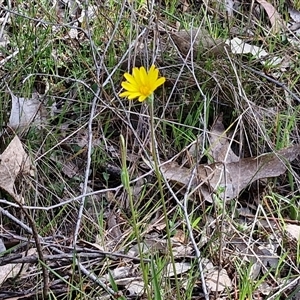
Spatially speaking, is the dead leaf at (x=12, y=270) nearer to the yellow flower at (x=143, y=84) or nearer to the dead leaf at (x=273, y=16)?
the yellow flower at (x=143, y=84)

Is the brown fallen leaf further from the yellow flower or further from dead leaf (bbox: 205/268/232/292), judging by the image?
the yellow flower

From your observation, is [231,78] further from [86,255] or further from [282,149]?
[86,255]

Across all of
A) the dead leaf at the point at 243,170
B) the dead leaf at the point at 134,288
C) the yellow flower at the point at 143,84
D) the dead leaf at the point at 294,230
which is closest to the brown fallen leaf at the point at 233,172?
the dead leaf at the point at 243,170

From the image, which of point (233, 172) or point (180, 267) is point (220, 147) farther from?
point (180, 267)

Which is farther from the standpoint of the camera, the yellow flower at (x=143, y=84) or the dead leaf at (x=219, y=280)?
the dead leaf at (x=219, y=280)

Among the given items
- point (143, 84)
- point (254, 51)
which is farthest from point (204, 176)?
point (143, 84)

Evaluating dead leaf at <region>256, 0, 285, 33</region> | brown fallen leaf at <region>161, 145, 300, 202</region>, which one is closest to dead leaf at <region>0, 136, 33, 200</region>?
brown fallen leaf at <region>161, 145, 300, 202</region>
